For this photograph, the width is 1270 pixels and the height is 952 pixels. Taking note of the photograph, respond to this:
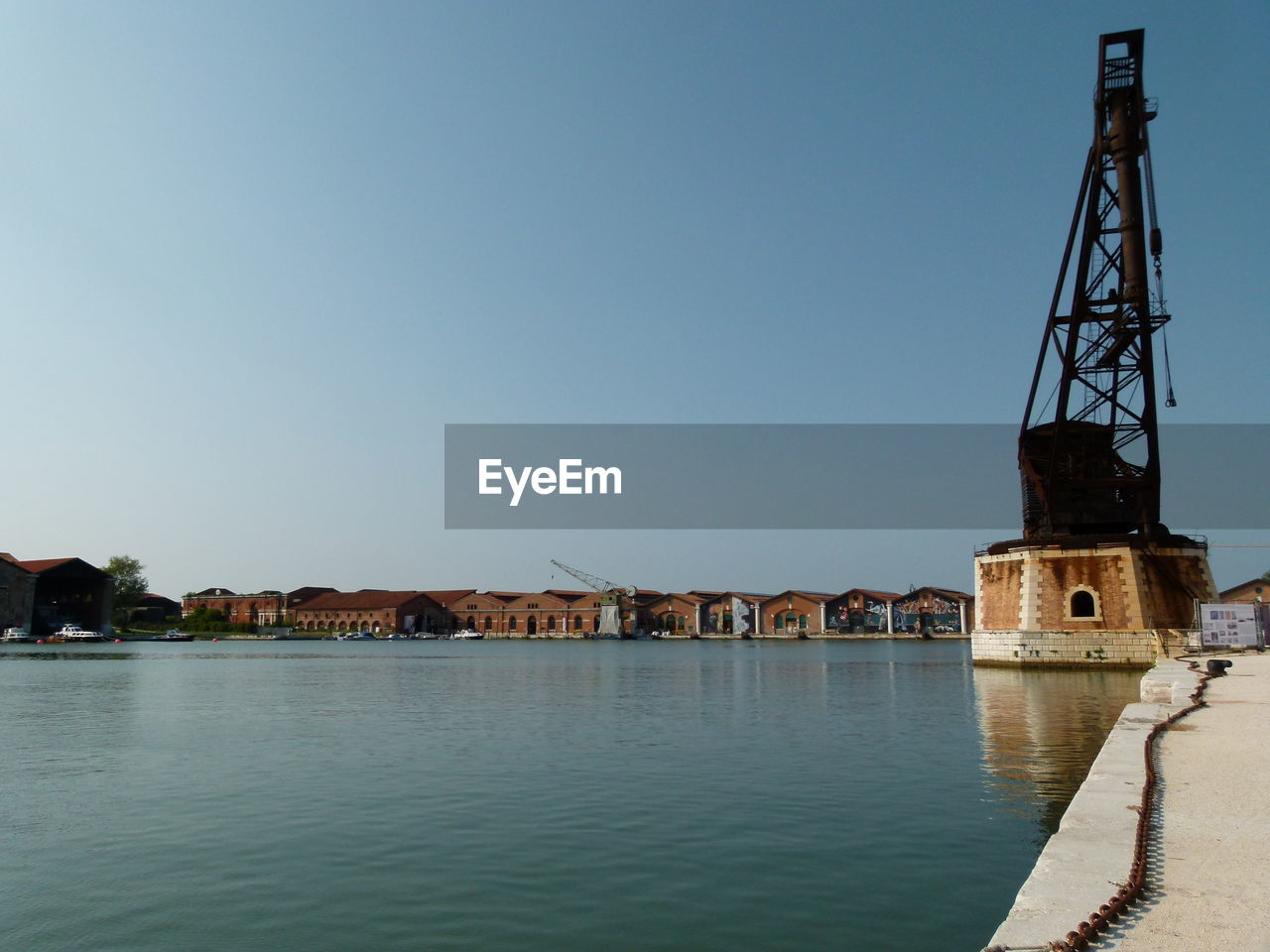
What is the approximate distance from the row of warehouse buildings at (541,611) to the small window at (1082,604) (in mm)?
101448

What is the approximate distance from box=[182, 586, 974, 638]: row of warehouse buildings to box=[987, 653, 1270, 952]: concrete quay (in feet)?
439

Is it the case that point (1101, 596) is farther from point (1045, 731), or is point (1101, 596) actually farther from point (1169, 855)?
point (1169, 855)

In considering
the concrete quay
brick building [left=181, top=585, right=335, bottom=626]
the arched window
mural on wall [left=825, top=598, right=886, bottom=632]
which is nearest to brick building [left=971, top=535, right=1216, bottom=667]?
the arched window

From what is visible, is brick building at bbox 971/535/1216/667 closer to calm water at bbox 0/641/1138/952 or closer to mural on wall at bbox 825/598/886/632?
calm water at bbox 0/641/1138/952

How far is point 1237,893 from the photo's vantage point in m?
5.71

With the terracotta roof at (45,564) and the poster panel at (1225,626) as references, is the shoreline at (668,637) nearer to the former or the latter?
the terracotta roof at (45,564)

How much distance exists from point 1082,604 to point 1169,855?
125 ft

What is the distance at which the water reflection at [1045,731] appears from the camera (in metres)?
13.8

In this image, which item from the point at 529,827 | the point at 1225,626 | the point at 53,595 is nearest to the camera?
the point at 529,827

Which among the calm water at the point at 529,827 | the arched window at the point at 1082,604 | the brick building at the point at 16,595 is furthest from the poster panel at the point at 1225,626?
the brick building at the point at 16,595

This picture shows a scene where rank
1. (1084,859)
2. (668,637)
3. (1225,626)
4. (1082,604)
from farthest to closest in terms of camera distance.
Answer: (668,637), (1082,604), (1225,626), (1084,859)

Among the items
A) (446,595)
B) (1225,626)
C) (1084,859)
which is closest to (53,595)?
(446,595)

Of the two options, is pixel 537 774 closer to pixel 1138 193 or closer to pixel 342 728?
pixel 342 728

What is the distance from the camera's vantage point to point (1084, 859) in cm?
651
